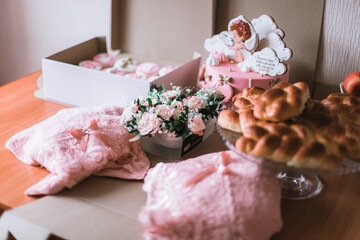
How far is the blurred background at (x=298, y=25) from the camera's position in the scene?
1356 millimetres

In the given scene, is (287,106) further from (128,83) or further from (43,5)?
(43,5)

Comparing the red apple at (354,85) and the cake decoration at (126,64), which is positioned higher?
the red apple at (354,85)

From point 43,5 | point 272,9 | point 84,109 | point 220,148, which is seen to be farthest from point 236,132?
point 43,5

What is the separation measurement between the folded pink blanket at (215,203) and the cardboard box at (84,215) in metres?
0.08

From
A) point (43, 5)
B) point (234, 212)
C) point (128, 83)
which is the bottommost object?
point (234, 212)

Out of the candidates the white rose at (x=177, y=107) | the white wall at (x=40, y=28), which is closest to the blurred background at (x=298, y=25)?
the white wall at (x=40, y=28)

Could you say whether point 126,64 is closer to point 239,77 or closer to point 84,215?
point 239,77

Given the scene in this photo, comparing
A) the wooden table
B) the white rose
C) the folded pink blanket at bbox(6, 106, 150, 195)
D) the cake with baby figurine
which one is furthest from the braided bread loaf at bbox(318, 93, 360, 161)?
the wooden table

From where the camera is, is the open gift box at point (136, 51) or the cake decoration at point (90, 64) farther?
the cake decoration at point (90, 64)

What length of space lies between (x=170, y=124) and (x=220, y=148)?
0.22 meters

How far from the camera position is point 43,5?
6.39 ft

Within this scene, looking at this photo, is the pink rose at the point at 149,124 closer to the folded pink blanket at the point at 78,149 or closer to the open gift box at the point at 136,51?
the folded pink blanket at the point at 78,149

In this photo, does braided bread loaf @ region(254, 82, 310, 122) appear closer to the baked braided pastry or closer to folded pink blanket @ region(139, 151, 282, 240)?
the baked braided pastry

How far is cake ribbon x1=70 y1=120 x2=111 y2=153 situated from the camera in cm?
105
